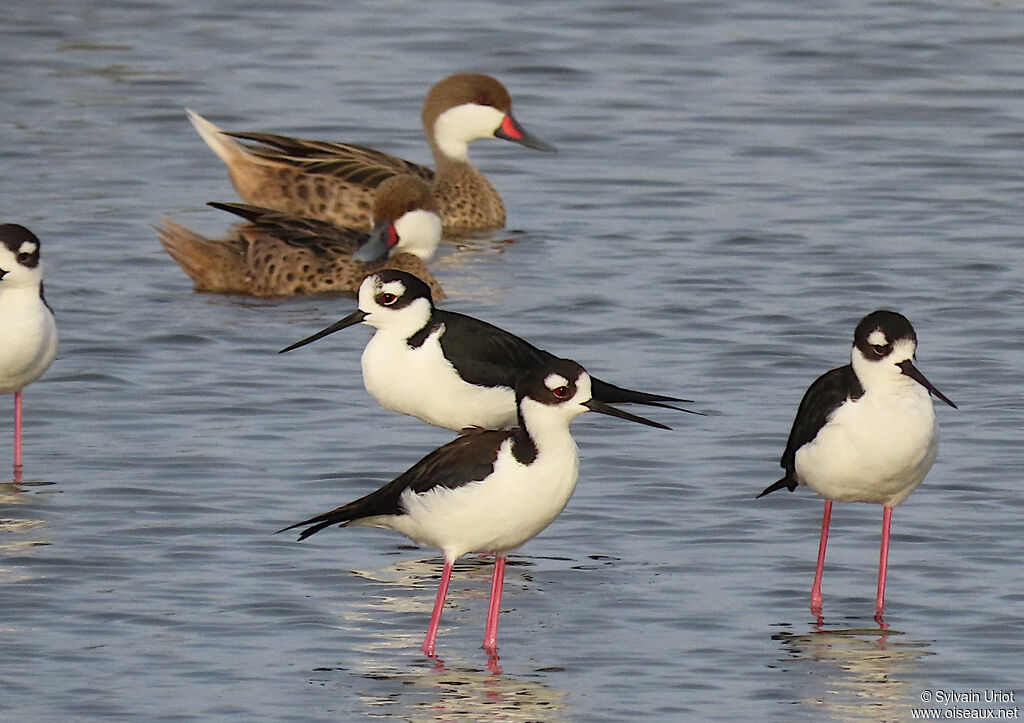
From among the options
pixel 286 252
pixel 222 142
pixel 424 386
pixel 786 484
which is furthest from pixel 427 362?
pixel 222 142

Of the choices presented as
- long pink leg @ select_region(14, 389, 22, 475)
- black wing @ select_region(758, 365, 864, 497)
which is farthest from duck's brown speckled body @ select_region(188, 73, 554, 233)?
black wing @ select_region(758, 365, 864, 497)

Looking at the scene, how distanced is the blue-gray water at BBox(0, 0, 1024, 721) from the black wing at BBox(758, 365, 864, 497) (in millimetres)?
447

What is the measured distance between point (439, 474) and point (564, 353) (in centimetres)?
461

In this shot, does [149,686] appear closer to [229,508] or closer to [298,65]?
[229,508]

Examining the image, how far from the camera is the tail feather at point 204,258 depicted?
1475 centimetres

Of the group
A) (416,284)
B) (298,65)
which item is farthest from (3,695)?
(298,65)

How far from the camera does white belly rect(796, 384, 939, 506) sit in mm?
8977

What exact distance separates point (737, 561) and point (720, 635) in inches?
37.0

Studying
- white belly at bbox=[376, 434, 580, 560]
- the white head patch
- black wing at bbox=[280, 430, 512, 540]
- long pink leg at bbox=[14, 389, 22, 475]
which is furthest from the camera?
the white head patch

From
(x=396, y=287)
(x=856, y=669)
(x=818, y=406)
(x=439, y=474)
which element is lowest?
(x=856, y=669)

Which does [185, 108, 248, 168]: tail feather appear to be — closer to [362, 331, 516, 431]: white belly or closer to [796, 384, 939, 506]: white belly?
[362, 331, 516, 431]: white belly

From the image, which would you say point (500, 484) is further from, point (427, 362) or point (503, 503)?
point (427, 362)

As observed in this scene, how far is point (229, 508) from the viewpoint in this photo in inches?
407

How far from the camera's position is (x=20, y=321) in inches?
436
